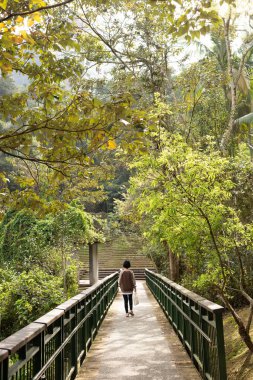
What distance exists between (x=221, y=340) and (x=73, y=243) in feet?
41.1

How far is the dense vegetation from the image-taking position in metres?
4.21

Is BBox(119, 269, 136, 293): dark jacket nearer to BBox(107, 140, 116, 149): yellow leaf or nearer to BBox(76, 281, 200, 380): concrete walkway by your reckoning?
BBox(76, 281, 200, 380): concrete walkway

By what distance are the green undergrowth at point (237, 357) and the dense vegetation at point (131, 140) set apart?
38 centimetres

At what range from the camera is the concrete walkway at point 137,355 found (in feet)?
17.3

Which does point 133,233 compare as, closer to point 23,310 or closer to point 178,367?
point 23,310

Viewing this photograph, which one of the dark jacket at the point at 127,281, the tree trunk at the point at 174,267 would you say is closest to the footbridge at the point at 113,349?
the dark jacket at the point at 127,281

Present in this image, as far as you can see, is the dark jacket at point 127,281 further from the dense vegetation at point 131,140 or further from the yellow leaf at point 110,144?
the yellow leaf at point 110,144

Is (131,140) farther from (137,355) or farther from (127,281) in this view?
(127,281)

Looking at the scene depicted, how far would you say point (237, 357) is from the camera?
773 cm

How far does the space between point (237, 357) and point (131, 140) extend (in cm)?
519

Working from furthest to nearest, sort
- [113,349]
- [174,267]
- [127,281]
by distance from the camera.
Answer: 1. [174,267]
2. [127,281]
3. [113,349]

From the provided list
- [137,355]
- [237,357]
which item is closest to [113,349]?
[137,355]

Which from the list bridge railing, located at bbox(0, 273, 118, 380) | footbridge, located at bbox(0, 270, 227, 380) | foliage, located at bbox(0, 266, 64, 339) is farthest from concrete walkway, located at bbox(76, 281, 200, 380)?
foliage, located at bbox(0, 266, 64, 339)

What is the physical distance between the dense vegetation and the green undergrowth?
381mm
